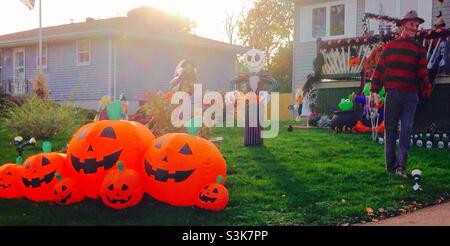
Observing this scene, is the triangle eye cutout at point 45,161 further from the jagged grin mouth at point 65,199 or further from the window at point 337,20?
the window at point 337,20

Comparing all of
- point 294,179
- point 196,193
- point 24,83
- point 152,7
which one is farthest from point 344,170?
point 152,7

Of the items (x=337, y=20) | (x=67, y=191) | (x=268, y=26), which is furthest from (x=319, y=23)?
(x=268, y=26)

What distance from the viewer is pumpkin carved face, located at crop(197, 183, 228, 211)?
5648mm

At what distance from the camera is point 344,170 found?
316 inches

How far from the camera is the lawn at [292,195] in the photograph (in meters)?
5.48

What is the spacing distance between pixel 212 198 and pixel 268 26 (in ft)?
159

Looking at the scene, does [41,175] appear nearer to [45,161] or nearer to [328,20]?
[45,161]

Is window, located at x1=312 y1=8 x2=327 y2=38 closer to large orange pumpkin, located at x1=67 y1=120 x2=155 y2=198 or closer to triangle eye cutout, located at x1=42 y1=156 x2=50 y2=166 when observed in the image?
large orange pumpkin, located at x1=67 y1=120 x2=155 y2=198

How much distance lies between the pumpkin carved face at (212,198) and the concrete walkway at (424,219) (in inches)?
56.7

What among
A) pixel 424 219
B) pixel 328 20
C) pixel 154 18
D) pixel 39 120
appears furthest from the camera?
pixel 154 18

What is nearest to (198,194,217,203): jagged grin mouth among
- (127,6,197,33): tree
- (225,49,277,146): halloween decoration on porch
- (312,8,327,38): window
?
(225,49,277,146): halloween decoration on porch

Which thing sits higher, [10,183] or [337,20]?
[337,20]

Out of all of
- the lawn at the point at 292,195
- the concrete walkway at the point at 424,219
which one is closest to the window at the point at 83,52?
the lawn at the point at 292,195

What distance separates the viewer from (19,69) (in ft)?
99.1
